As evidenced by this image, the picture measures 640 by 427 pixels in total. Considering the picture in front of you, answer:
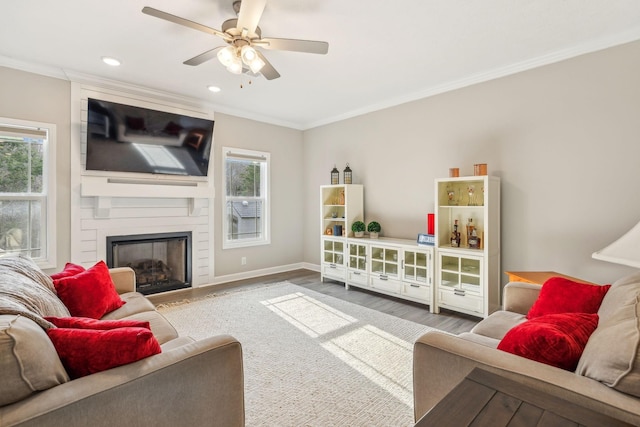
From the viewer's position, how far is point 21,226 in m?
3.43

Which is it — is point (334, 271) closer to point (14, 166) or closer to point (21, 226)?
point (21, 226)

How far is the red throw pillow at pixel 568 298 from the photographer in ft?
5.73

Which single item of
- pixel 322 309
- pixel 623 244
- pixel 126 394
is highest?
pixel 623 244

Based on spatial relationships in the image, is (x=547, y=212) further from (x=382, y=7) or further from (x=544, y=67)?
(x=382, y=7)

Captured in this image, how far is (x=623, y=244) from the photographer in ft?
7.34

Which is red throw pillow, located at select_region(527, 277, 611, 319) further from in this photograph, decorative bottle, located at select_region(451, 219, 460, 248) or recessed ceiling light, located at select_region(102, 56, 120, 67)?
recessed ceiling light, located at select_region(102, 56, 120, 67)

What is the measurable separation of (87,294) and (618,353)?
2737 mm

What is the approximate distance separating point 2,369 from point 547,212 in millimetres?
3980

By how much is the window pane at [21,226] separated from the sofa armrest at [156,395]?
3350 mm

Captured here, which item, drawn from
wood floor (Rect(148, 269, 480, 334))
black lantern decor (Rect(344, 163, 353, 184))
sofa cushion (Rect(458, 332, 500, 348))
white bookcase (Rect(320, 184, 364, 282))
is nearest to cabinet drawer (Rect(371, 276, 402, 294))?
wood floor (Rect(148, 269, 480, 334))

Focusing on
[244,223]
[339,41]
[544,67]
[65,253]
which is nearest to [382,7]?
[339,41]

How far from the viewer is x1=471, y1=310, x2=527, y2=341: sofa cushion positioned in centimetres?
193

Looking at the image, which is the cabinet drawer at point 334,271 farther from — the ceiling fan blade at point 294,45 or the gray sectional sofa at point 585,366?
the gray sectional sofa at point 585,366

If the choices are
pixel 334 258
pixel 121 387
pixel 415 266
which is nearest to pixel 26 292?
pixel 121 387
